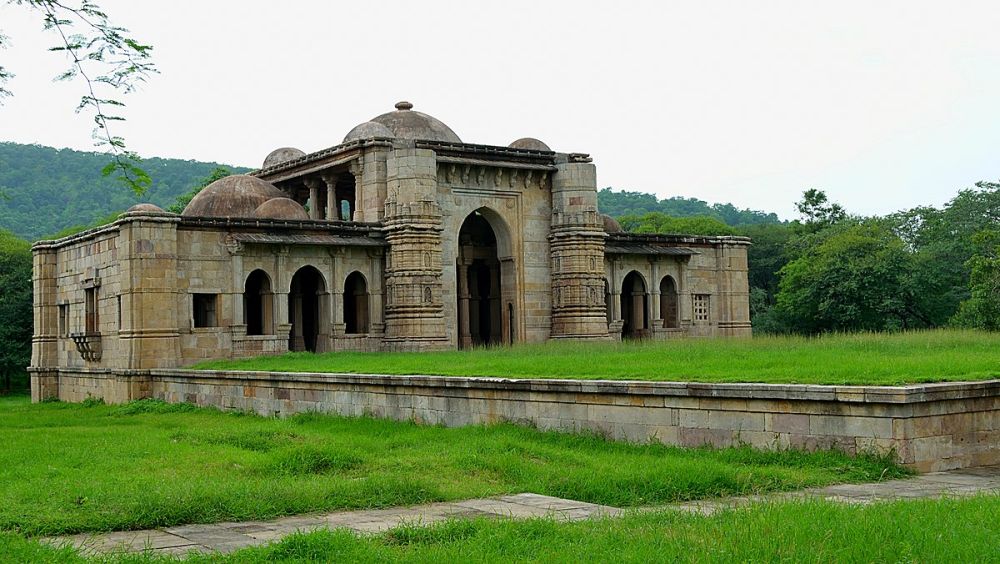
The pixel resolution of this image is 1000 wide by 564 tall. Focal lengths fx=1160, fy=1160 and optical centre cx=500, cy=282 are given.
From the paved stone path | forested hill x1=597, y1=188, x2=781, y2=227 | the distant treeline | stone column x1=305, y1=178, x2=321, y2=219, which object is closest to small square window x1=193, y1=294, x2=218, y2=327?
stone column x1=305, y1=178, x2=321, y2=219

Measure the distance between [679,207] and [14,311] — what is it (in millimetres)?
83084

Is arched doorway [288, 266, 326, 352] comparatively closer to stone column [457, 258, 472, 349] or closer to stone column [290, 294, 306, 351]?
stone column [290, 294, 306, 351]

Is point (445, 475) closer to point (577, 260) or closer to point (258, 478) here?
point (258, 478)

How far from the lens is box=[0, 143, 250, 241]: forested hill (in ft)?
252

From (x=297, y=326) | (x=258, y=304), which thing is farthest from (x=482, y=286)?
(x=258, y=304)

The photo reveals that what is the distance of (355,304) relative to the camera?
1320 inches

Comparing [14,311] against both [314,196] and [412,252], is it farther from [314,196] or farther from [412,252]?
[412,252]

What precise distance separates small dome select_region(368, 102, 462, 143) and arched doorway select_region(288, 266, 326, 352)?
17.0 ft

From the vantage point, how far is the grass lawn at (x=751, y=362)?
13.8 metres

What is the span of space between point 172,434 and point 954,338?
44.8 ft

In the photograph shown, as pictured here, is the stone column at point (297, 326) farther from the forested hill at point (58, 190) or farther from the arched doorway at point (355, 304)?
the forested hill at point (58, 190)

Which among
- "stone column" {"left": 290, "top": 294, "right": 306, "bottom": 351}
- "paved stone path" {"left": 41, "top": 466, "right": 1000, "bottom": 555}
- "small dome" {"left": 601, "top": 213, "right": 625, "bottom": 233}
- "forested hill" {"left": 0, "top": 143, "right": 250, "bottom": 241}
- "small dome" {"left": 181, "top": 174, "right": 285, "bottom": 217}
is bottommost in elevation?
"paved stone path" {"left": 41, "top": 466, "right": 1000, "bottom": 555}

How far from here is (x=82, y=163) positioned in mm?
89312

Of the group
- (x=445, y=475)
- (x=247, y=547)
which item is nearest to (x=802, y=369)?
(x=445, y=475)
